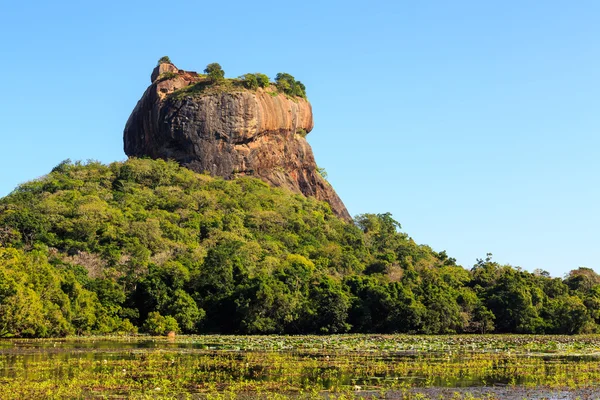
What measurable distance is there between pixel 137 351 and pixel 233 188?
60.3 metres

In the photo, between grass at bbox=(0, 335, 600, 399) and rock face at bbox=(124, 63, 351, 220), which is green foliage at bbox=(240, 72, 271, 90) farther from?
grass at bbox=(0, 335, 600, 399)

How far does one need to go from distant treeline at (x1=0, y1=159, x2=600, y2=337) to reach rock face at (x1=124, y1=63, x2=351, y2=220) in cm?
631

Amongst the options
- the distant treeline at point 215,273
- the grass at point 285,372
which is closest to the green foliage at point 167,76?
the distant treeline at point 215,273

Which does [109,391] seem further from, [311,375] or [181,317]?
[181,317]

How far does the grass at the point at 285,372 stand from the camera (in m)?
18.9

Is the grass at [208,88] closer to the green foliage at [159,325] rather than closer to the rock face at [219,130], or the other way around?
the rock face at [219,130]

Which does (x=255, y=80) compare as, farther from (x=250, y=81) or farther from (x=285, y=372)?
(x=285, y=372)

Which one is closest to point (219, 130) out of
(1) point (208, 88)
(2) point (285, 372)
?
(1) point (208, 88)

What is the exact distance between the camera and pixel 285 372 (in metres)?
23.4

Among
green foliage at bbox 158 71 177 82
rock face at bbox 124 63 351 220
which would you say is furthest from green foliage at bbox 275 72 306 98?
green foliage at bbox 158 71 177 82

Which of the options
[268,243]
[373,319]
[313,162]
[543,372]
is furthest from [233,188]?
[543,372]

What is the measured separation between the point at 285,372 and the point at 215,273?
34.5m

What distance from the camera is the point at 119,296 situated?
5372 centimetres

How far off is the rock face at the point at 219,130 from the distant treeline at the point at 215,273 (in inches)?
248
